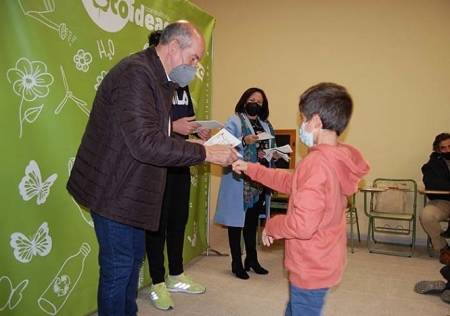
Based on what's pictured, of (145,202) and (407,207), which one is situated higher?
(145,202)

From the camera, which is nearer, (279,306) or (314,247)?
(314,247)

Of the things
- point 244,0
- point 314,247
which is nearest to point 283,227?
point 314,247

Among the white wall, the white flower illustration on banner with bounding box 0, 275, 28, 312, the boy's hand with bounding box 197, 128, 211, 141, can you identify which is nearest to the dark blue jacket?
the white wall

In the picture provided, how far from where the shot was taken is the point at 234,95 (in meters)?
5.52

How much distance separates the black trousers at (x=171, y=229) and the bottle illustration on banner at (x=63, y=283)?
478mm

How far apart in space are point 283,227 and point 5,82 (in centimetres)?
148

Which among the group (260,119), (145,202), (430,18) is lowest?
(145,202)

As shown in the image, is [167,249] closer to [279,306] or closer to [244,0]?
[279,306]

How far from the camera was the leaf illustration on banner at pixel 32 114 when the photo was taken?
1.97m

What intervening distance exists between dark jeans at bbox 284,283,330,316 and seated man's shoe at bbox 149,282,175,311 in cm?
129

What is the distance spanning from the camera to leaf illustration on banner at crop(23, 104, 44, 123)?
1.97m

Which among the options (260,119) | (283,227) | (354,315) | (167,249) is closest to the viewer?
(283,227)

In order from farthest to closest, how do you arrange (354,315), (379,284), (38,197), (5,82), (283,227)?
1. (379,284)
2. (354,315)
3. (38,197)
4. (5,82)
5. (283,227)

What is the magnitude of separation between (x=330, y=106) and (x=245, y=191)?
70.0 inches
